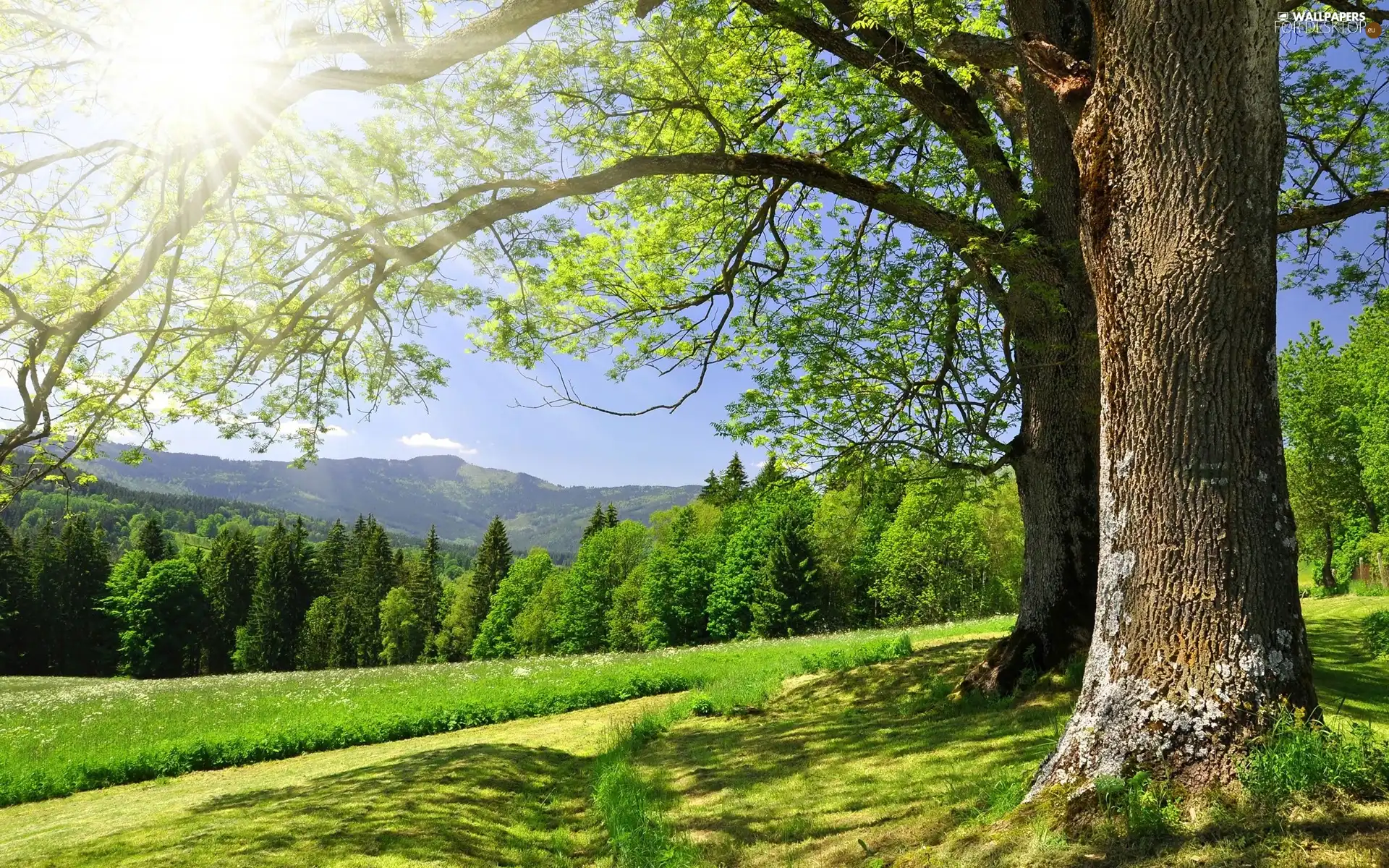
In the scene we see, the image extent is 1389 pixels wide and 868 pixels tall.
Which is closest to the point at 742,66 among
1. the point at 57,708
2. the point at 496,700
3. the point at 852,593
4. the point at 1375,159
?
the point at 1375,159

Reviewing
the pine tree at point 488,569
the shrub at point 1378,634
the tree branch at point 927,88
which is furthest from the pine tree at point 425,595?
the shrub at point 1378,634

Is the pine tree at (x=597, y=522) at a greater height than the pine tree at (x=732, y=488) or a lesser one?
lesser

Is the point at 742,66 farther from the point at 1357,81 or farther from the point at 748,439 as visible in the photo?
the point at 1357,81

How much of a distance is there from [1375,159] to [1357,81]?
1.29 meters

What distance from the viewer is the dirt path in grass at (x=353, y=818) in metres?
A: 6.24

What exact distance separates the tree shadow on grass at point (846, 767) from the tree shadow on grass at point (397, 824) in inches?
50.3

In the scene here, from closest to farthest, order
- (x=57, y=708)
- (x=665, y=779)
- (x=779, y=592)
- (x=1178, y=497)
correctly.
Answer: (x=1178, y=497) < (x=665, y=779) < (x=57, y=708) < (x=779, y=592)

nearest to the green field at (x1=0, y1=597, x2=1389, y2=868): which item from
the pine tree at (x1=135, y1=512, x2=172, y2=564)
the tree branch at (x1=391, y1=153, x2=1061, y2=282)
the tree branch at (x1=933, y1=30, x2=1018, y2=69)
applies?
the tree branch at (x1=391, y1=153, x2=1061, y2=282)

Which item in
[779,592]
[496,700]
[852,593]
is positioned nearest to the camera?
[496,700]

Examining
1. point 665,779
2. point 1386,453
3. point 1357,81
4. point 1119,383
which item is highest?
point 1357,81

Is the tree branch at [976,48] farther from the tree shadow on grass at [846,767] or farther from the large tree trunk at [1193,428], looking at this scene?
the tree shadow on grass at [846,767]

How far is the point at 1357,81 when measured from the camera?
10109 mm

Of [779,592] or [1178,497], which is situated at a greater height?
[1178,497]

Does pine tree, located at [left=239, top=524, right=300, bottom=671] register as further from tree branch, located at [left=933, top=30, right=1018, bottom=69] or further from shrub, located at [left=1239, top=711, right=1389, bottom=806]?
shrub, located at [left=1239, top=711, right=1389, bottom=806]
